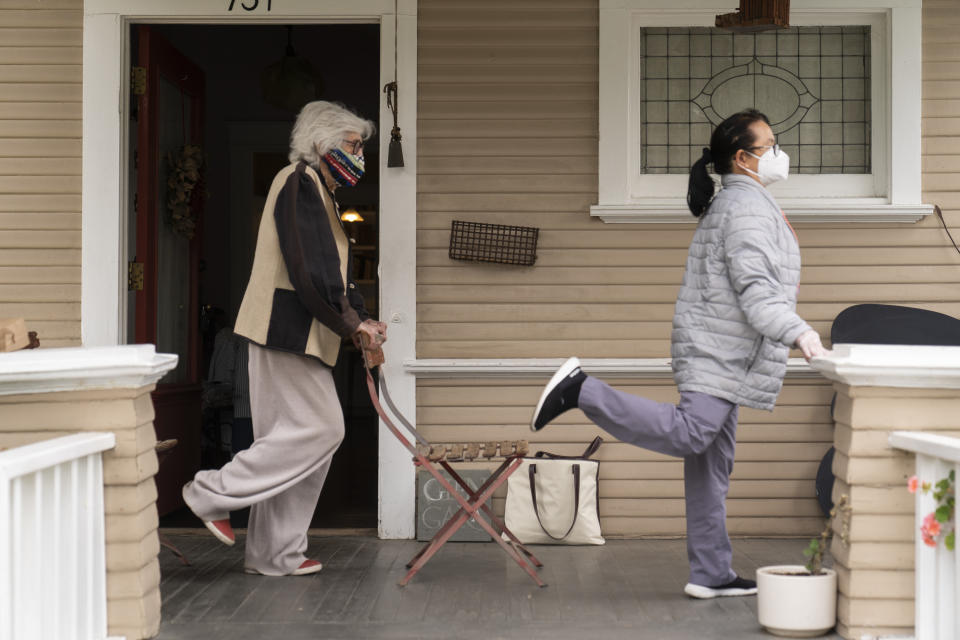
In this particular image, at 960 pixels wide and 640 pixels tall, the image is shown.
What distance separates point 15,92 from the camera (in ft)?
16.5

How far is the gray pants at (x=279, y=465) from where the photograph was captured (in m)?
4.11

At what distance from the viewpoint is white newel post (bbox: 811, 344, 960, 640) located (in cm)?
318

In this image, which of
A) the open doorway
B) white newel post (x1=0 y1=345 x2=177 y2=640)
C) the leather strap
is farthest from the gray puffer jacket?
the open doorway

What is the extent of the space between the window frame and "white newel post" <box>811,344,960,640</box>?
1.92m

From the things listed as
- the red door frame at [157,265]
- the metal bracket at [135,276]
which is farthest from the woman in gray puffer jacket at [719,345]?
A: the red door frame at [157,265]

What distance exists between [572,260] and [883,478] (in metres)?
2.14

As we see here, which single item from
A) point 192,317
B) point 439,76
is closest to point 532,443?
point 439,76

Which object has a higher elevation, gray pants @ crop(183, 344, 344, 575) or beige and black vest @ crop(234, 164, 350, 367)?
beige and black vest @ crop(234, 164, 350, 367)

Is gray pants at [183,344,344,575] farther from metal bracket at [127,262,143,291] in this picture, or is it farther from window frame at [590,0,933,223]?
window frame at [590,0,933,223]

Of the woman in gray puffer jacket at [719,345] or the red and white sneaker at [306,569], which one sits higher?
the woman in gray puffer jacket at [719,345]

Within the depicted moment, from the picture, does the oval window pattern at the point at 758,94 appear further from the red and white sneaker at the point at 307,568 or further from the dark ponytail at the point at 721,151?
the red and white sneaker at the point at 307,568

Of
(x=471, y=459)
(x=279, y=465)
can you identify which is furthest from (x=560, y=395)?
(x=279, y=465)

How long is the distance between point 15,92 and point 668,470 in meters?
3.55

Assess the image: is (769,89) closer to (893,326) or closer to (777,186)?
(777,186)
